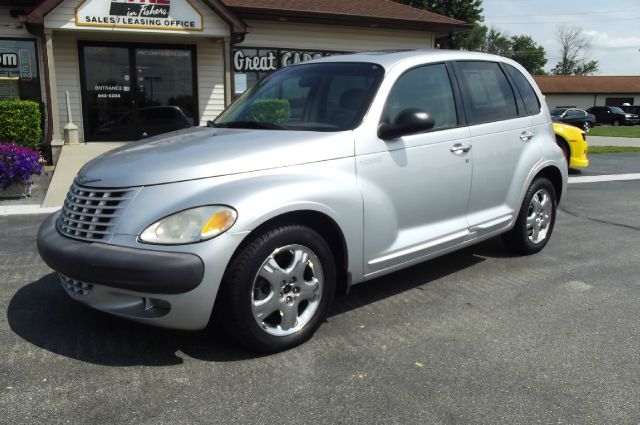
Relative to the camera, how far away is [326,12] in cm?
1534

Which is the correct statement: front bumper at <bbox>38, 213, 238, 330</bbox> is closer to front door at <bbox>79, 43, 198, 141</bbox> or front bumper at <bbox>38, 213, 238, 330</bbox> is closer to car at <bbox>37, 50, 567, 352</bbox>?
car at <bbox>37, 50, 567, 352</bbox>

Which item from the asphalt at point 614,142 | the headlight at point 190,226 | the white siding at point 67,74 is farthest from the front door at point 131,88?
the asphalt at point 614,142

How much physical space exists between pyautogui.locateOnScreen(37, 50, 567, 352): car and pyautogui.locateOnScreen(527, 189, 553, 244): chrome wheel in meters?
0.40

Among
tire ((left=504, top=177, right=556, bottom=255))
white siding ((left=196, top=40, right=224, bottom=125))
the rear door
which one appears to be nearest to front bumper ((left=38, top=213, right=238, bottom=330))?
the rear door

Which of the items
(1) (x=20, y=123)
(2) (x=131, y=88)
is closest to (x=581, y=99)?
(2) (x=131, y=88)

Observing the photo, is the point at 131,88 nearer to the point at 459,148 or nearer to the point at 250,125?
the point at 250,125

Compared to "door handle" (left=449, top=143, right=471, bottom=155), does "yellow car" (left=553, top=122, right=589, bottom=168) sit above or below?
below

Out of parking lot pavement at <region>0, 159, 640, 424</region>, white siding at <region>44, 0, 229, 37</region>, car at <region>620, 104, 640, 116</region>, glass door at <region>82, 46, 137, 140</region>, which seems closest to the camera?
parking lot pavement at <region>0, 159, 640, 424</region>

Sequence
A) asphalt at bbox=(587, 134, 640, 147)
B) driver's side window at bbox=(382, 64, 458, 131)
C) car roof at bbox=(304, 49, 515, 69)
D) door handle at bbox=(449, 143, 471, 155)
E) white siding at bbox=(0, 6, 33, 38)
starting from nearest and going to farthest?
driver's side window at bbox=(382, 64, 458, 131) → car roof at bbox=(304, 49, 515, 69) → door handle at bbox=(449, 143, 471, 155) → white siding at bbox=(0, 6, 33, 38) → asphalt at bbox=(587, 134, 640, 147)

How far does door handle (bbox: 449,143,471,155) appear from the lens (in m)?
4.46

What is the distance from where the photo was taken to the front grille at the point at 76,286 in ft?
11.0

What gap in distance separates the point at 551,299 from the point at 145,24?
11081mm

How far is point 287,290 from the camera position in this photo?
11.5ft

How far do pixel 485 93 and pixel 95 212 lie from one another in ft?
10.8
